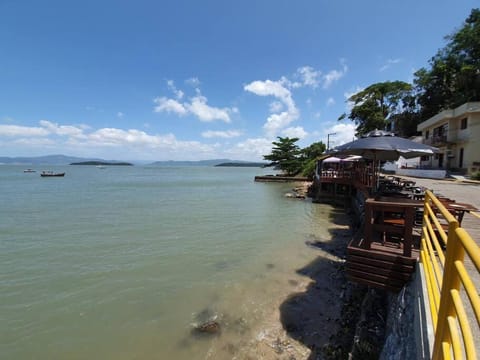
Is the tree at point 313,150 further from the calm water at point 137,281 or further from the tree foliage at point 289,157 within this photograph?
the calm water at point 137,281

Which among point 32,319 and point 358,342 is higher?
point 358,342

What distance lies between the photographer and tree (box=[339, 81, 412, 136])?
35531mm

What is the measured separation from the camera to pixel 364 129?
35.7m

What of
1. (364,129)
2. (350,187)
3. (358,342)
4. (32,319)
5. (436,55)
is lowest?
(32,319)

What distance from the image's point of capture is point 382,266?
3660 millimetres

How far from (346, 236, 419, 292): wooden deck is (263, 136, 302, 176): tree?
37085 mm

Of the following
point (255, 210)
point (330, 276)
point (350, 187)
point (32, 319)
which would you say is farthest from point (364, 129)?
point (32, 319)

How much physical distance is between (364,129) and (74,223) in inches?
1472

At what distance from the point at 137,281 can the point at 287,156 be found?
122 feet

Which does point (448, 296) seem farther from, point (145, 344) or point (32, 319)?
point (32, 319)

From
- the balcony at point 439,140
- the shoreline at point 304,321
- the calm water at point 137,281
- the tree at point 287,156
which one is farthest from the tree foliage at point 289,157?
the shoreline at point 304,321

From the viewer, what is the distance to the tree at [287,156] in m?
40.6

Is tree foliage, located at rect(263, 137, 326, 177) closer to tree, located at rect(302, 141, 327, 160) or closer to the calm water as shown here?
tree, located at rect(302, 141, 327, 160)

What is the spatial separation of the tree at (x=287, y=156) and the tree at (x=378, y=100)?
10.1 meters
